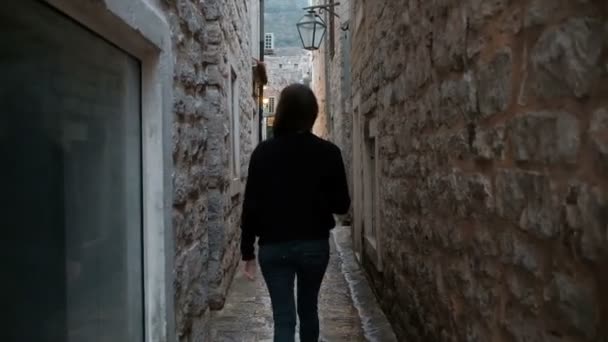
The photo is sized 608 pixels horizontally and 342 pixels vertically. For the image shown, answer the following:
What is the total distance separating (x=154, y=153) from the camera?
82.0 inches

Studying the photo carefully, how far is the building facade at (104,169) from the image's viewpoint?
129 cm

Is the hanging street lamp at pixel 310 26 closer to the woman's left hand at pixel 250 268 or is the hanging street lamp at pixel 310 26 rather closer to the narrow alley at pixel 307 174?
the narrow alley at pixel 307 174

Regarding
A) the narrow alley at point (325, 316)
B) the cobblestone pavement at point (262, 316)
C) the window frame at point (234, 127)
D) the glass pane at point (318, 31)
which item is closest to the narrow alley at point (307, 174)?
the narrow alley at point (325, 316)

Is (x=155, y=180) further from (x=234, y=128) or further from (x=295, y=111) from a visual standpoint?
(x=234, y=128)

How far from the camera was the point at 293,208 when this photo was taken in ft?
8.89

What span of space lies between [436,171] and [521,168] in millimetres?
1145

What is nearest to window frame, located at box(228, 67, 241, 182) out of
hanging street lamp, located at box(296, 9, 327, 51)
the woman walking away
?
hanging street lamp, located at box(296, 9, 327, 51)

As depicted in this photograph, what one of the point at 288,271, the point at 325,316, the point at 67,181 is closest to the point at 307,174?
the point at 288,271

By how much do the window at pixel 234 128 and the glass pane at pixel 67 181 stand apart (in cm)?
432

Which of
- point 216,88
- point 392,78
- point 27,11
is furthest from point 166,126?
point 216,88

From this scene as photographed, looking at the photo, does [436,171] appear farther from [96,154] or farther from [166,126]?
[96,154]

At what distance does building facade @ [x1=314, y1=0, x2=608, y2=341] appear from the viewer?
4.23 ft

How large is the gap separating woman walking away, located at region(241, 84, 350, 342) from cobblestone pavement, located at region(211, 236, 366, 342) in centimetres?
140

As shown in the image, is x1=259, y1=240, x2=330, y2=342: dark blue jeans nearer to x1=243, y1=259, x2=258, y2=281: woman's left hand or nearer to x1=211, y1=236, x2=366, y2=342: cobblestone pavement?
x1=243, y1=259, x2=258, y2=281: woman's left hand
